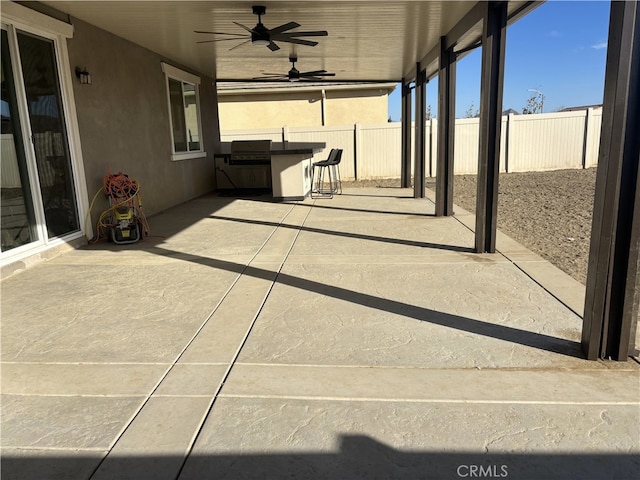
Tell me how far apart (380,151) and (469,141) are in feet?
9.38

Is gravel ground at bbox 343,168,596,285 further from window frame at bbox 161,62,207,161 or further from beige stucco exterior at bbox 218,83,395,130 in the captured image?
window frame at bbox 161,62,207,161

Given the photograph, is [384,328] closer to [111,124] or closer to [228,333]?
[228,333]

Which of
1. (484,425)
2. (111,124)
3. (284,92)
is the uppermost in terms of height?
(284,92)

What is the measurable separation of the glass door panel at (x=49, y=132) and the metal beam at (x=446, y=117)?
5305 millimetres

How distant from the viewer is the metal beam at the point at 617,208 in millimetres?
2449

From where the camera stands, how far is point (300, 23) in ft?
22.2

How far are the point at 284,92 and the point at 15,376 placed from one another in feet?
48.3

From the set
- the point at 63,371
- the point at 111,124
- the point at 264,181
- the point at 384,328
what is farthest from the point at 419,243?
the point at 264,181

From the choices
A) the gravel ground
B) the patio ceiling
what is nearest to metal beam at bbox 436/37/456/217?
the patio ceiling

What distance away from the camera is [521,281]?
4.21 m

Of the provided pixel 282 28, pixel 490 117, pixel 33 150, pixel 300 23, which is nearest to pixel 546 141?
pixel 300 23

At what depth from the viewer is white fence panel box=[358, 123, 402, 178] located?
45.8 ft

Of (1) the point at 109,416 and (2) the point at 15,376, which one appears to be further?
(2) the point at 15,376

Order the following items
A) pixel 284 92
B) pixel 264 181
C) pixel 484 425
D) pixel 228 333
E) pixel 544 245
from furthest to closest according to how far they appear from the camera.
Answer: pixel 284 92 → pixel 264 181 → pixel 544 245 → pixel 228 333 → pixel 484 425
